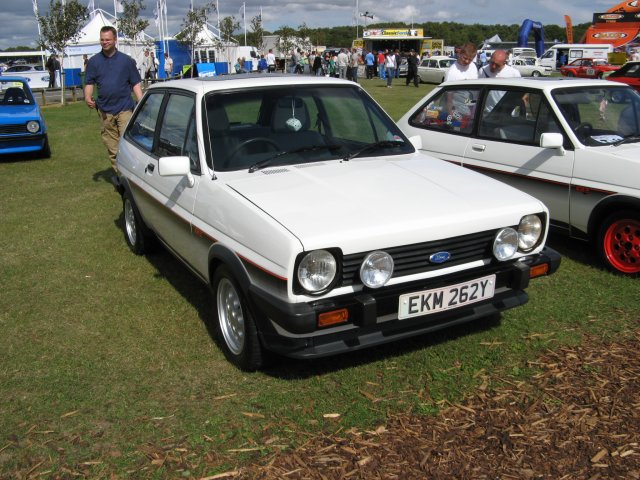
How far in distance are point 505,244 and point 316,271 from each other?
122 cm

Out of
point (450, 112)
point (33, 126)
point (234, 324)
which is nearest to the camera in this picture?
point (234, 324)

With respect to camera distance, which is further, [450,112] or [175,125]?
[450,112]

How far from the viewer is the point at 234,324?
387 centimetres

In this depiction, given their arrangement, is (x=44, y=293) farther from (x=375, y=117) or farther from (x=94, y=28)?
(x=94, y=28)

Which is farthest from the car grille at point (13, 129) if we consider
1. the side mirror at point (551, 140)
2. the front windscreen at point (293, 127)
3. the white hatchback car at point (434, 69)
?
the white hatchback car at point (434, 69)

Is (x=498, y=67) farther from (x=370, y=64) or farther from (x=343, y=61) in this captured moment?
(x=370, y=64)

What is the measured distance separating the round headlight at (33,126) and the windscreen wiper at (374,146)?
9117mm

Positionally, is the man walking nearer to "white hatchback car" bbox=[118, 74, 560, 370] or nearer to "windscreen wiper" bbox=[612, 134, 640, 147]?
"white hatchback car" bbox=[118, 74, 560, 370]

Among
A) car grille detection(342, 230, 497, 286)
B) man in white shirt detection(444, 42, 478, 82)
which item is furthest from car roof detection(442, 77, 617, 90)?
car grille detection(342, 230, 497, 286)

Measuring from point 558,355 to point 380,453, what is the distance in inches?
62.4

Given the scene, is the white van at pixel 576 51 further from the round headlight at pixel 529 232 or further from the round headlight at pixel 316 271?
the round headlight at pixel 316 271

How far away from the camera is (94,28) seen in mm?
41219

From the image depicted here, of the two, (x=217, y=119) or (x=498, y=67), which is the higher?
(x=498, y=67)

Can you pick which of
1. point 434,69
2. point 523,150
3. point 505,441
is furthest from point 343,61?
point 505,441
